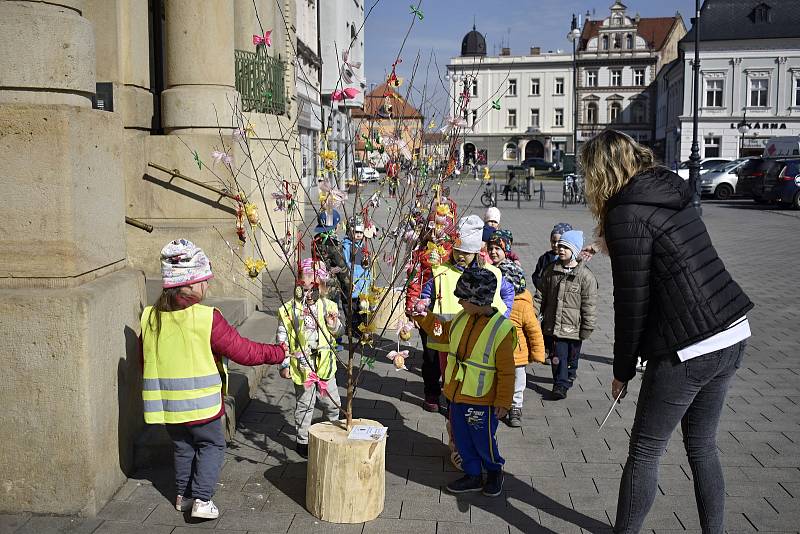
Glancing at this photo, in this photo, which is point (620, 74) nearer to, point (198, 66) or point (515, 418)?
point (198, 66)

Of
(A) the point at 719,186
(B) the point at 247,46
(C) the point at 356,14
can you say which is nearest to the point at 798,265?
(B) the point at 247,46

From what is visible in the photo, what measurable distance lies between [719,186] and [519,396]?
109ft

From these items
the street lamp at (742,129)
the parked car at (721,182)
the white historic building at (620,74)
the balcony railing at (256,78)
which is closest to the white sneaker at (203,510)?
the balcony railing at (256,78)

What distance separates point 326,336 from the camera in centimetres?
511

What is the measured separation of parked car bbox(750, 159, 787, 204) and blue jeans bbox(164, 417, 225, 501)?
99.9 feet

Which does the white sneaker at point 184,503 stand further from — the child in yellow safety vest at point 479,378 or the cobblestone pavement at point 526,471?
the child in yellow safety vest at point 479,378

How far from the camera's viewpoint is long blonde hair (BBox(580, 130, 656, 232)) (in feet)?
12.3

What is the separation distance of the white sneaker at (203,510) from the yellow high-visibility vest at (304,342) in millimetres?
1005

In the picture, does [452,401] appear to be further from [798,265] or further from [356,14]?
[356,14]

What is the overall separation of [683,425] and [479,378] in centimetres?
125

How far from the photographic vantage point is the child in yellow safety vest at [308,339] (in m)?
4.98

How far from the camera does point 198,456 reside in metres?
4.48

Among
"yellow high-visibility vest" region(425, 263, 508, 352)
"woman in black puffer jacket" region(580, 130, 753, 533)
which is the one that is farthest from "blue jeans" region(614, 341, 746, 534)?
"yellow high-visibility vest" region(425, 263, 508, 352)

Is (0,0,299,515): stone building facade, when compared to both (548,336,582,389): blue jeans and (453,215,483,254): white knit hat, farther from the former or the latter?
(548,336,582,389): blue jeans
